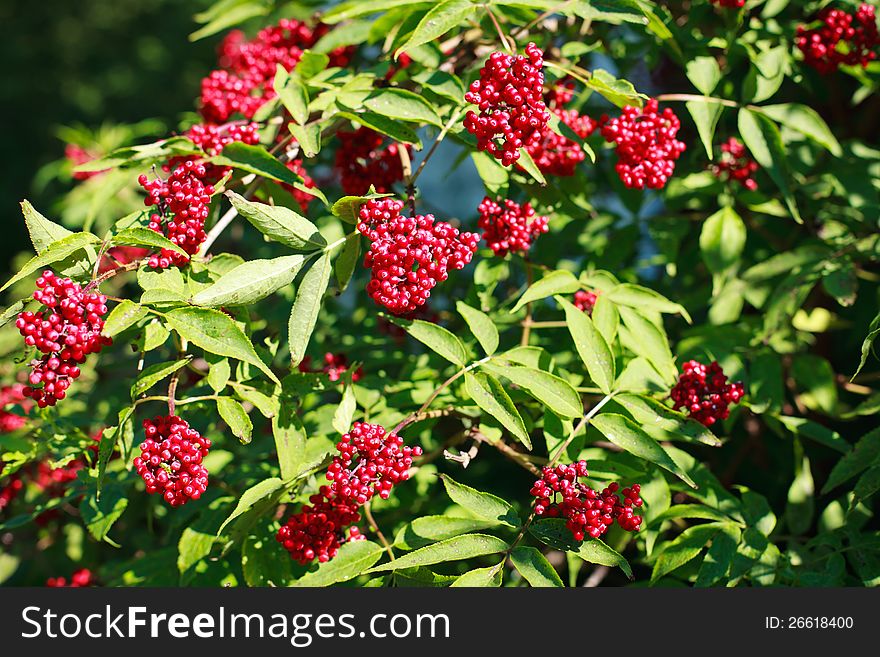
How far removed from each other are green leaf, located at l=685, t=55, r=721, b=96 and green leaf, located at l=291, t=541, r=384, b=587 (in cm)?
100

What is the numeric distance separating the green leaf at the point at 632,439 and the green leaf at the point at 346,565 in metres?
0.39

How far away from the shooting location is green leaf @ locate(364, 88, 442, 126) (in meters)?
1.26

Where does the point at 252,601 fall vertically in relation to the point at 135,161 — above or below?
below

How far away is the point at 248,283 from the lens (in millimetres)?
1133

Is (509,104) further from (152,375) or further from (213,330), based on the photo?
(152,375)

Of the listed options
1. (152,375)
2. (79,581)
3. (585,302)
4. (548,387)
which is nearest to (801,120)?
(585,302)

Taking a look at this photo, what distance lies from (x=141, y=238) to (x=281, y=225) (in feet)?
0.64

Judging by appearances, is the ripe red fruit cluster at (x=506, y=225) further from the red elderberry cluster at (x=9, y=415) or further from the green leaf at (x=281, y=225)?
the red elderberry cluster at (x=9, y=415)

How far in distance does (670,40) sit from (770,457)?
3.35 feet

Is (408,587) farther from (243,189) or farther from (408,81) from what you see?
(408,81)

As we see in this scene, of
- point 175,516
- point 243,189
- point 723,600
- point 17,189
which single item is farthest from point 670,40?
point 17,189

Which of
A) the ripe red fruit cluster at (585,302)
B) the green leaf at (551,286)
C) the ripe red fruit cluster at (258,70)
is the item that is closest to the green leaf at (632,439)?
the green leaf at (551,286)

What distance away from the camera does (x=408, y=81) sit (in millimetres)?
1517

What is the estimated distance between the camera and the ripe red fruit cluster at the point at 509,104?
1161 mm
